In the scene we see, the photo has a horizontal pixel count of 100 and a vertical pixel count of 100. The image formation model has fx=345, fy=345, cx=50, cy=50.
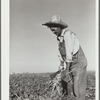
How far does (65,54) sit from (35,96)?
34 centimetres

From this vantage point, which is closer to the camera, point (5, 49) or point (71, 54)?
point (5, 49)

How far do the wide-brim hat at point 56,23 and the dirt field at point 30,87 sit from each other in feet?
1.08

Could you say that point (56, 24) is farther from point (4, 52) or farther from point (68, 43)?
point (4, 52)

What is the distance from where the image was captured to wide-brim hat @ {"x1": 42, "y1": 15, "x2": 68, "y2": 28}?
227cm

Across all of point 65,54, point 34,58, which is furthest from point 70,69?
point 34,58

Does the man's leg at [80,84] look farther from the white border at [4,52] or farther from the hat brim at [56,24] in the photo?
the white border at [4,52]

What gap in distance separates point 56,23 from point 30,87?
452 millimetres

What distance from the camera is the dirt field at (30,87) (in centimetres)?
221

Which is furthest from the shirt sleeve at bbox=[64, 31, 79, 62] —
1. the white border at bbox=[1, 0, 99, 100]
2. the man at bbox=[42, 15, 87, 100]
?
the white border at bbox=[1, 0, 99, 100]

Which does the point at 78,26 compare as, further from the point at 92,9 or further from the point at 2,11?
the point at 2,11

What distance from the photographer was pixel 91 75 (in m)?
2.35

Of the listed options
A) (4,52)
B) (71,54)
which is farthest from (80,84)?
(4,52)

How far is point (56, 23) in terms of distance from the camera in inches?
89.5

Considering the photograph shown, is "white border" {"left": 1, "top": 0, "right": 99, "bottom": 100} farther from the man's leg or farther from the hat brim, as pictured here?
the man's leg
